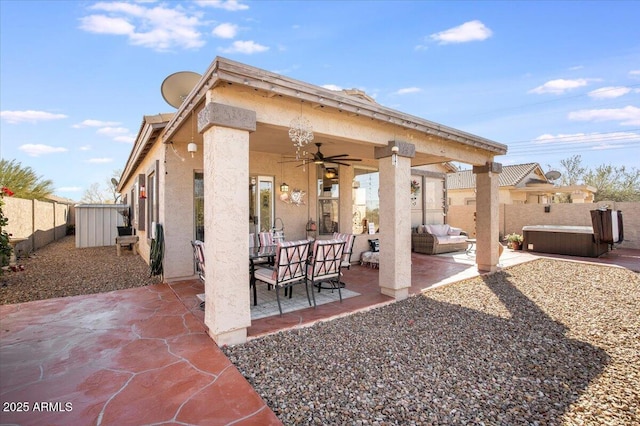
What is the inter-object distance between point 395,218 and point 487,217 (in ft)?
12.5

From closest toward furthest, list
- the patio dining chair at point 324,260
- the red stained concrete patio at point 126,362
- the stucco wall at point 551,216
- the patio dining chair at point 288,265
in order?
the red stained concrete patio at point 126,362
the patio dining chair at point 288,265
the patio dining chair at point 324,260
the stucco wall at point 551,216

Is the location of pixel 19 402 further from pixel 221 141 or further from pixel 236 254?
pixel 221 141

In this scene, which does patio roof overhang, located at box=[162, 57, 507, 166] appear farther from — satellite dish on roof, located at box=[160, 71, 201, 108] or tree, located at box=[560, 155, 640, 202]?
tree, located at box=[560, 155, 640, 202]

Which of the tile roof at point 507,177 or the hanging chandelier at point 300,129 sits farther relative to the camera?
the tile roof at point 507,177

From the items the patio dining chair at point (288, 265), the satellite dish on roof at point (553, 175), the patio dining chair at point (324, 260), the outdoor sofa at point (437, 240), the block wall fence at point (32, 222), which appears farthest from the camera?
the satellite dish on roof at point (553, 175)

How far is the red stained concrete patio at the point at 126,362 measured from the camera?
2344 mm

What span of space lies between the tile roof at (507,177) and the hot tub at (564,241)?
17.3ft

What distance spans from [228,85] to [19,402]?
3624 mm

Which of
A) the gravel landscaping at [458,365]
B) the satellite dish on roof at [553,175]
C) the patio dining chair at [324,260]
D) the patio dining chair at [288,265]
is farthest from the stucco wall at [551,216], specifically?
the patio dining chair at [288,265]

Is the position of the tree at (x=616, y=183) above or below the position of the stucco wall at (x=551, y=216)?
above

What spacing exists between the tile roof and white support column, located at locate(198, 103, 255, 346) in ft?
48.6

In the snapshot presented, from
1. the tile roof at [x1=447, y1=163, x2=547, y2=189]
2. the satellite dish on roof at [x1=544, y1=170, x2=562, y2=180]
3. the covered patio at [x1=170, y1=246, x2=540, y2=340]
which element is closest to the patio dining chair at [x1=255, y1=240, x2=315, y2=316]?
the covered patio at [x1=170, y1=246, x2=540, y2=340]

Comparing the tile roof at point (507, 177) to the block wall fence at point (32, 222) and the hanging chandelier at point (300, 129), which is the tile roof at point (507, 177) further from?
the block wall fence at point (32, 222)

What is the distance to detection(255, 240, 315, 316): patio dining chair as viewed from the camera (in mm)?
4395
